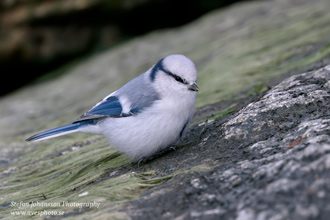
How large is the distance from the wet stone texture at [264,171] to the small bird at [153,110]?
272 millimetres

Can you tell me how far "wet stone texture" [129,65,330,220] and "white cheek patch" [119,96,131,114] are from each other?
65cm

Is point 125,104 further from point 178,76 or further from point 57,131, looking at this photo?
point 57,131

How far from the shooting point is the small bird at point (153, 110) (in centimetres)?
327

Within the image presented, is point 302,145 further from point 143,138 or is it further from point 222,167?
point 143,138

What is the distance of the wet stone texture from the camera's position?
187 cm

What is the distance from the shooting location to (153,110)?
3.31 meters

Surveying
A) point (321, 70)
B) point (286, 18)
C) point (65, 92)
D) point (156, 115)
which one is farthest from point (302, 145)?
point (65, 92)

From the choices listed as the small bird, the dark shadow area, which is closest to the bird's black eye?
the small bird

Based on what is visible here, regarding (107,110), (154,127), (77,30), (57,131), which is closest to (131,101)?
(107,110)

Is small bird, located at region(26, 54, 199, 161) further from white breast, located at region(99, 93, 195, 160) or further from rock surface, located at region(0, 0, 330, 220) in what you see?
rock surface, located at region(0, 0, 330, 220)

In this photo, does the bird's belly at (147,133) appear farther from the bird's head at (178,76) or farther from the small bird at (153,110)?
the bird's head at (178,76)

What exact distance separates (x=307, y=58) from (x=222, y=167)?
8.86 ft

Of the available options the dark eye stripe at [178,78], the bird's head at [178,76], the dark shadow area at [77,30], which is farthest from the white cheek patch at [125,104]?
the dark shadow area at [77,30]

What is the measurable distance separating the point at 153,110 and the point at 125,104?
1.07 feet
